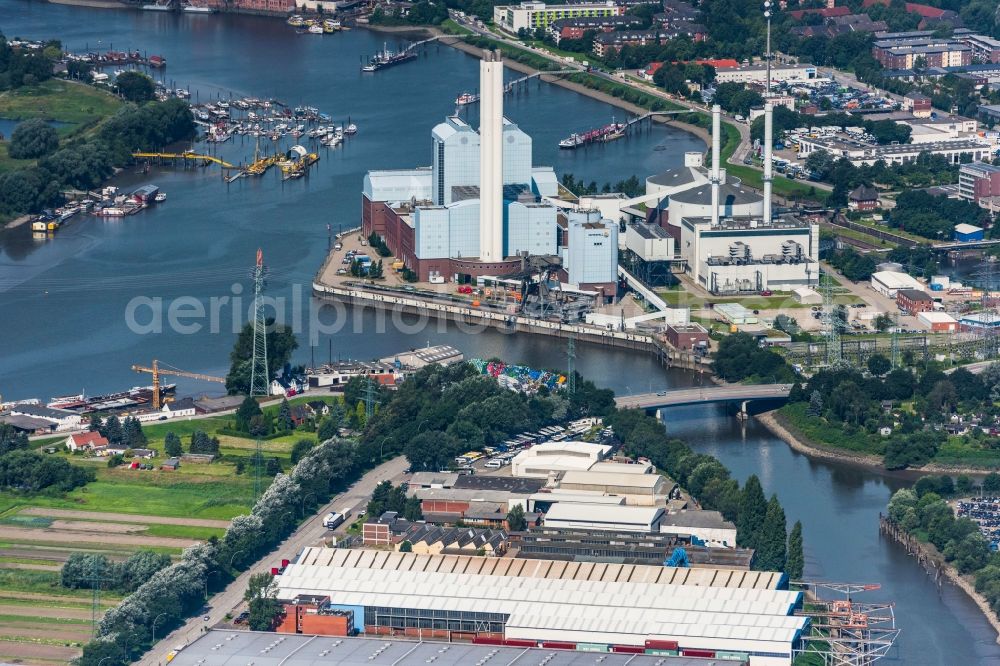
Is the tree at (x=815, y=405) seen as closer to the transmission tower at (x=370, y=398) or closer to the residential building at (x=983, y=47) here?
the transmission tower at (x=370, y=398)

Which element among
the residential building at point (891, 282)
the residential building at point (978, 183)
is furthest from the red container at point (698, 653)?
the residential building at point (978, 183)

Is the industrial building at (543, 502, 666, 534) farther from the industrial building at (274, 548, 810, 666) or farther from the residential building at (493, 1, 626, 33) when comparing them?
the residential building at (493, 1, 626, 33)

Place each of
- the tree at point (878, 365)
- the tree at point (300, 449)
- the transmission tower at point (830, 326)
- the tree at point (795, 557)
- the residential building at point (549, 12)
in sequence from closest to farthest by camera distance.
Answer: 1. the tree at point (795, 557)
2. the tree at point (300, 449)
3. the tree at point (878, 365)
4. the transmission tower at point (830, 326)
5. the residential building at point (549, 12)

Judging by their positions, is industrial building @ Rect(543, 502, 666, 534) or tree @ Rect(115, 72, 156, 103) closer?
industrial building @ Rect(543, 502, 666, 534)

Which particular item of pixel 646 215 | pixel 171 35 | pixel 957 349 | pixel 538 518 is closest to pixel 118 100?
pixel 171 35

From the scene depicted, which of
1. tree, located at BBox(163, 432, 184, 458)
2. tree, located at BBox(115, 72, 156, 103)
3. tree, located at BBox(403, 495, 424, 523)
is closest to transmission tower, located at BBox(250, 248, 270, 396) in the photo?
tree, located at BBox(163, 432, 184, 458)

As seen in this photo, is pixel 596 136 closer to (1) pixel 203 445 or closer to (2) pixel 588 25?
(2) pixel 588 25

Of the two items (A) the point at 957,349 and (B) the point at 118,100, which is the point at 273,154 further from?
(A) the point at 957,349
